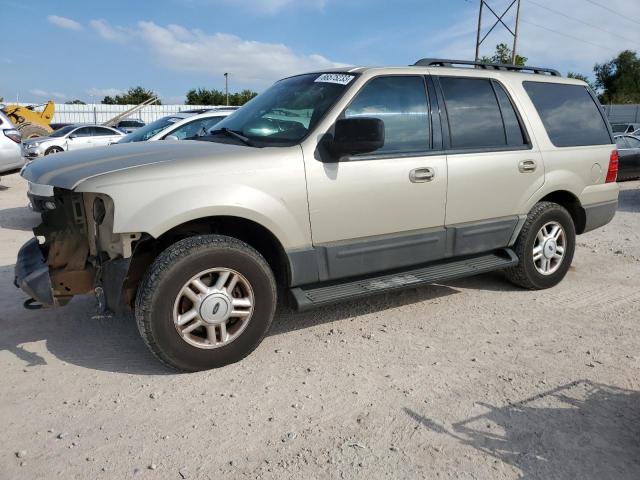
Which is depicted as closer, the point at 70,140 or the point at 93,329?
the point at 93,329

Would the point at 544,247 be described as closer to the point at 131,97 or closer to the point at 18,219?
the point at 18,219

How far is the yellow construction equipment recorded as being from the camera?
21.8m

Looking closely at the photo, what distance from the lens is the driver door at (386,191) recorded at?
3652mm

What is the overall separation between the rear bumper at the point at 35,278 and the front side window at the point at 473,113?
3.03m

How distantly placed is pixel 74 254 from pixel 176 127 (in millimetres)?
5117

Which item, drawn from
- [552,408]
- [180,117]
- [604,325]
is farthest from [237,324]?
[180,117]

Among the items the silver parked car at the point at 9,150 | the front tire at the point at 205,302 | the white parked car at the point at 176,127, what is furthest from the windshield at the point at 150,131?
the front tire at the point at 205,302

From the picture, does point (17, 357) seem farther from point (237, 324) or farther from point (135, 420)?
point (237, 324)

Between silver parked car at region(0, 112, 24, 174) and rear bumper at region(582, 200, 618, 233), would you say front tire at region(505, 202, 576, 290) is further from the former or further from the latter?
silver parked car at region(0, 112, 24, 174)

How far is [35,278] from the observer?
333cm

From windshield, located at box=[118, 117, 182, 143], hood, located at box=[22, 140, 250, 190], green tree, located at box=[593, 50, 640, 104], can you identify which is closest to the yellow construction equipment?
windshield, located at box=[118, 117, 182, 143]

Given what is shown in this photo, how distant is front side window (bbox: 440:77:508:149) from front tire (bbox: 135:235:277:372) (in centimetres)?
196

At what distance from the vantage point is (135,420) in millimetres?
2877

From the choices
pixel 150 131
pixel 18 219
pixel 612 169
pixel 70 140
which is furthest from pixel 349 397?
pixel 70 140
